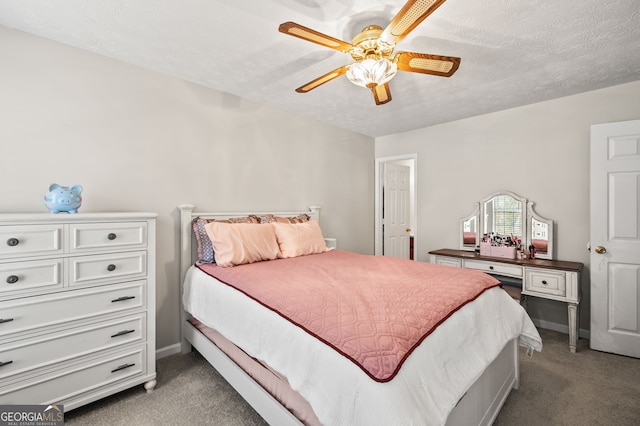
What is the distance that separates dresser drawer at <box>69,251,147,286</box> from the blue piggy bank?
332mm

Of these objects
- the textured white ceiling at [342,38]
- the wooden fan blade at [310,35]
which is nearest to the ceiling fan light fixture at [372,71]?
the wooden fan blade at [310,35]

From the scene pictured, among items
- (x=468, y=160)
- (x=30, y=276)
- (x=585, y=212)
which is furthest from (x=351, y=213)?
(x=30, y=276)

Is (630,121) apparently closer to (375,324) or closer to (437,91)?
(437,91)

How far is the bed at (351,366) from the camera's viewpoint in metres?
1.00

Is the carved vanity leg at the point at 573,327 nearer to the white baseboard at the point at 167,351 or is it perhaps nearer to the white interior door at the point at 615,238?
the white interior door at the point at 615,238

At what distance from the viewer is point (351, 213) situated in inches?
170

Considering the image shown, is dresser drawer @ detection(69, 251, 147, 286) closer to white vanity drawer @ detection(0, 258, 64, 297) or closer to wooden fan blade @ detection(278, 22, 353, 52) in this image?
white vanity drawer @ detection(0, 258, 64, 297)

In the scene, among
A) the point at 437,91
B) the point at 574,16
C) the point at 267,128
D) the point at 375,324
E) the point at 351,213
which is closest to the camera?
the point at 375,324

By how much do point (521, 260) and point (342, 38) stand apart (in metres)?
2.83

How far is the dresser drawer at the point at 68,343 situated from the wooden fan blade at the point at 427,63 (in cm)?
239

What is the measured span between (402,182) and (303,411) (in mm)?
4221

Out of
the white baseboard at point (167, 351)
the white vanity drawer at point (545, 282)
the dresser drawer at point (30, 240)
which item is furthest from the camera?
the white vanity drawer at point (545, 282)

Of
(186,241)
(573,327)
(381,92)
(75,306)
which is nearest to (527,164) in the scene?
(573,327)

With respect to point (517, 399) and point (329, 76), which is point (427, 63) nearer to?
point (329, 76)
